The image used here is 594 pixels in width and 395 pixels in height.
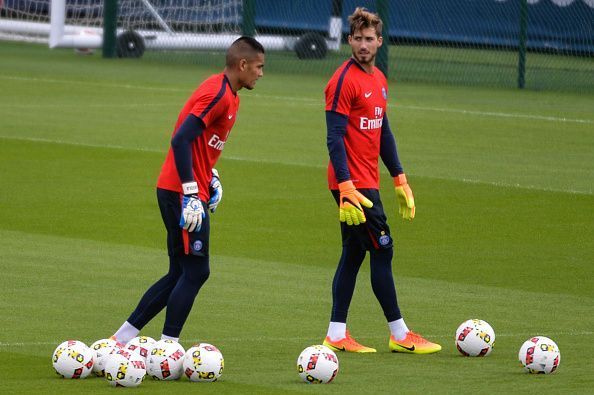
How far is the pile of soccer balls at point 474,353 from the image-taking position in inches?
340

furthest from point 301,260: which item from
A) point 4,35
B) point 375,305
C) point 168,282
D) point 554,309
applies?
point 4,35

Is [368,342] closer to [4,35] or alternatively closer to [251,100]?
[251,100]

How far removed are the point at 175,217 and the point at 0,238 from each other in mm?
5748

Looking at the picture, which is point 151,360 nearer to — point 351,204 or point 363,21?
point 351,204

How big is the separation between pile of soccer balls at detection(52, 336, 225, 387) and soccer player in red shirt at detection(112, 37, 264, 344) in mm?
339

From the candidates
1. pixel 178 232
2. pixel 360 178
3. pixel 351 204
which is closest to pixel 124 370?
pixel 178 232

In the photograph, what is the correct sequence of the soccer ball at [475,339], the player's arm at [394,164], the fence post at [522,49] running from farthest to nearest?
the fence post at [522,49] → the player's arm at [394,164] → the soccer ball at [475,339]

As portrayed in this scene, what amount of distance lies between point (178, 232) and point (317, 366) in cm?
122

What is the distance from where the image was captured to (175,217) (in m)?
9.07

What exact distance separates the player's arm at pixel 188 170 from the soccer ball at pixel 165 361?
728 millimetres

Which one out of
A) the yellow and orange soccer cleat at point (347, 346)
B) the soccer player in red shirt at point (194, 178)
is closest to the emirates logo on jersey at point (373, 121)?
the soccer player in red shirt at point (194, 178)

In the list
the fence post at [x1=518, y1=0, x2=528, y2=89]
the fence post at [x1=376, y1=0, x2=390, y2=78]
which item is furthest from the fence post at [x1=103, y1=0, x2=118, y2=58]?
the fence post at [x1=518, y1=0, x2=528, y2=89]

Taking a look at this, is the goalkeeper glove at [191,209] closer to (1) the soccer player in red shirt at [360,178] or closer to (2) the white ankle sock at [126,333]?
(2) the white ankle sock at [126,333]

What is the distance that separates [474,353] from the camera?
9562 mm
